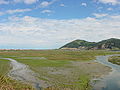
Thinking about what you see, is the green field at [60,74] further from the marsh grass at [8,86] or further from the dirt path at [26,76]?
the marsh grass at [8,86]

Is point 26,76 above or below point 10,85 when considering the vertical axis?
below

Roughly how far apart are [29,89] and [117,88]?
44.8 feet

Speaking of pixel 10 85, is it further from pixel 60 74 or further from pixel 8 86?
pixel 60 74

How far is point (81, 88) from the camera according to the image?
21.6 metres

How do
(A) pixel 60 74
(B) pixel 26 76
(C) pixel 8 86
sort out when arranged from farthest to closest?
1. (A) pixel 60 74
2. (B) pixel 26 76
3. (C) pixel 8 86

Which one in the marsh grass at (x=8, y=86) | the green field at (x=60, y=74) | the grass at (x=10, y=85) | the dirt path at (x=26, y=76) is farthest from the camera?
the dirt path at (x=26, y=76)

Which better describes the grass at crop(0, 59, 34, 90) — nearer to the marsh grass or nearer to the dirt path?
the marsh grass

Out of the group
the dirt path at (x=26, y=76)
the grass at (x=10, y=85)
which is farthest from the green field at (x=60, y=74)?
the grass at (x=10, y=85)

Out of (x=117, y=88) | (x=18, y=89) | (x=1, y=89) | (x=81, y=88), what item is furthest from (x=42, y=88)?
(x=117, y=88)

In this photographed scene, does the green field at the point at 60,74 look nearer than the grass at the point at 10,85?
No

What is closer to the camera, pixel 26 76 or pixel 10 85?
pixel 10 85

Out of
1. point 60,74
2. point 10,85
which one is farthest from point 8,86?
point 60,74

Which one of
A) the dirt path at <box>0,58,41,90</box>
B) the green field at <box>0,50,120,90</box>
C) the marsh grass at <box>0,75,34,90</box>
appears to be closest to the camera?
the marsh grass at <box>0,75,34,90</box>

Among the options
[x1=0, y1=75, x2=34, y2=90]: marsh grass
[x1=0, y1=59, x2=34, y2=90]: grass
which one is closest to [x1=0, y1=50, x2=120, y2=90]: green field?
[x1=0, y1=75, x2=34, y2=90]: marsh grass
